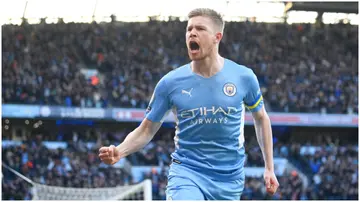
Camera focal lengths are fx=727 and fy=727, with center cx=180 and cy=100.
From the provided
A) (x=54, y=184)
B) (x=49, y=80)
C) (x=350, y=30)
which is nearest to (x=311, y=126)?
(x=350, y=30)

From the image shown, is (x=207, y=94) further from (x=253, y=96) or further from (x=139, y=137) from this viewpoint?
(x=139, y=137)

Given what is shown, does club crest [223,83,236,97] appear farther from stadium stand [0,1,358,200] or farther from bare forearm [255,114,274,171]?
stadium stand [0,1,358,200]

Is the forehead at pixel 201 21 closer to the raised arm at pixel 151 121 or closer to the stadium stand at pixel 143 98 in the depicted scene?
the raised arm at pixel 151 121

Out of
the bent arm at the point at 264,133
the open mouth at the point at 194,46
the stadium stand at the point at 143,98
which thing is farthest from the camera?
the stadium stand at the point at 143,98

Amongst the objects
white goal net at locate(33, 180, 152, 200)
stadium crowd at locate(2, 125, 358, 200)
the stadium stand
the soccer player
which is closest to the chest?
the soccer player

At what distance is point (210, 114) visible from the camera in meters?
5.52

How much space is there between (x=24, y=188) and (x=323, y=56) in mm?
20117

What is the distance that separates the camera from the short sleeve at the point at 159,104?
5.65m

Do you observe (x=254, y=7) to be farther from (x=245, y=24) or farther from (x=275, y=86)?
(x=275, y=86)

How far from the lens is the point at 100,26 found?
36.8 metres

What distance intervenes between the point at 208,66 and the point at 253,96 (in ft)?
1.42

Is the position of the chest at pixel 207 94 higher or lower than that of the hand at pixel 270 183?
higher

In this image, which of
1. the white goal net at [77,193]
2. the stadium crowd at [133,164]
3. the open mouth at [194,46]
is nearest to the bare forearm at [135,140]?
the open mouth at [194,46]

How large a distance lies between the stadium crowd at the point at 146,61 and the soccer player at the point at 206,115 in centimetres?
2446
